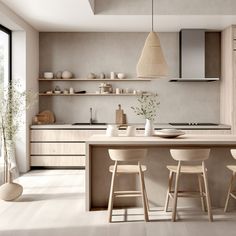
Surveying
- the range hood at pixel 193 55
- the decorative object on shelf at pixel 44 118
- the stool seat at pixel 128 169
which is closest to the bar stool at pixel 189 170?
the stool seat at pixel 128 169

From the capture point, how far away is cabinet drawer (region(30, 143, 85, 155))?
7.25 m

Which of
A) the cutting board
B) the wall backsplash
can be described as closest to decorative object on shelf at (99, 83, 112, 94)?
the wall backsplash

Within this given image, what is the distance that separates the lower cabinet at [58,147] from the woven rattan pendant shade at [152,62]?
8.67 feet

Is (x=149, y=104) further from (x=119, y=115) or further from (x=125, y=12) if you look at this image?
(x=125, y=12)

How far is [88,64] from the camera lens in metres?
7.88

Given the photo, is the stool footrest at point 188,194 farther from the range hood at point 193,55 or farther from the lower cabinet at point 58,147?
the range hood at point 193,55

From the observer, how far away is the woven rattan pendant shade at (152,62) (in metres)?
4.80

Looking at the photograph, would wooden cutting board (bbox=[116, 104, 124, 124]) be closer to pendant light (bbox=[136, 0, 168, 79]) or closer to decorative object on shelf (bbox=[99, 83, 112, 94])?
decorative object on shelf (bbox=[99, 83, 112, 94])

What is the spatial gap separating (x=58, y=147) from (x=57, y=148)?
3 centimetres

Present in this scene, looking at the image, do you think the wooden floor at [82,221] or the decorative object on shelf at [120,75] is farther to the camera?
the decorative object on shelf at [120,75]

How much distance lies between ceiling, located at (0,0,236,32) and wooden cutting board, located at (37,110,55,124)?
1722 millimetres

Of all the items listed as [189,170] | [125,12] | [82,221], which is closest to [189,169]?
[189,170]

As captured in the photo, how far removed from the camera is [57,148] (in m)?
7.26

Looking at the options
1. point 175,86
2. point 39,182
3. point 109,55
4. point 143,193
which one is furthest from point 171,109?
point 143,193
